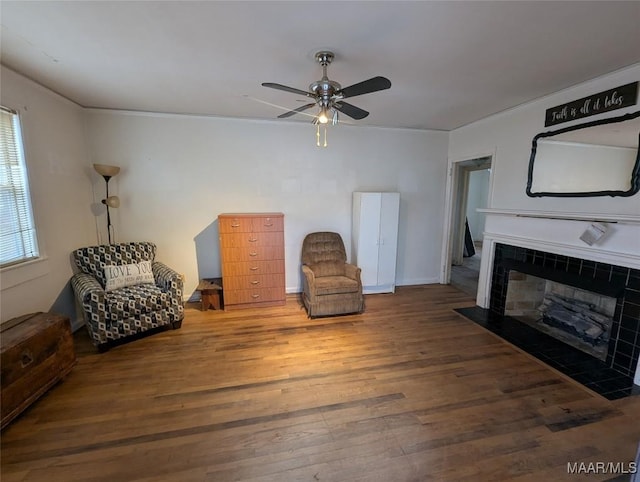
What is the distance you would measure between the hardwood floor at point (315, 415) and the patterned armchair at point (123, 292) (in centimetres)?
21

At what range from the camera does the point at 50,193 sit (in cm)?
284

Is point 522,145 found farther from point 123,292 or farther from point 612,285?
point 123,292

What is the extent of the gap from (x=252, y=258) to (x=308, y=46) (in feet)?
8.00

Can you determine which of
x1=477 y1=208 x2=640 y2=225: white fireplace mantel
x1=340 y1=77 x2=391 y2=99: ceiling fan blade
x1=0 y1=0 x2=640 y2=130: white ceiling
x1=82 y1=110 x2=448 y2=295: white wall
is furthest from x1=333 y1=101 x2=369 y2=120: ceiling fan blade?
x1=477 y1=208 x2=640 y2=225: white fireplace mantel

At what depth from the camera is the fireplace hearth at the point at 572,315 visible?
238 cm

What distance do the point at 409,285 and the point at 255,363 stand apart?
3.05 metres

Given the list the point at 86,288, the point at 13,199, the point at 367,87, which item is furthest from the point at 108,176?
the point at 367,87

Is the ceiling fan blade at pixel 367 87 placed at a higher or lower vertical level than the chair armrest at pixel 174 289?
higher

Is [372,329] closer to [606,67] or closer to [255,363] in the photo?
[255,363]

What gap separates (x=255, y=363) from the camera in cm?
260

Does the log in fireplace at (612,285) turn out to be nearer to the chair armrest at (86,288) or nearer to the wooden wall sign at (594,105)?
the wooden wall sign at (594,105)

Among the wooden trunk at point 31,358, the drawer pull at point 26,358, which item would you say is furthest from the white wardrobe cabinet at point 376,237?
the drawer pull at point 26,358

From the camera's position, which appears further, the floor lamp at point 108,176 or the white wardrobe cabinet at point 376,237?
the white wardrobe cabinet at point 376,237
